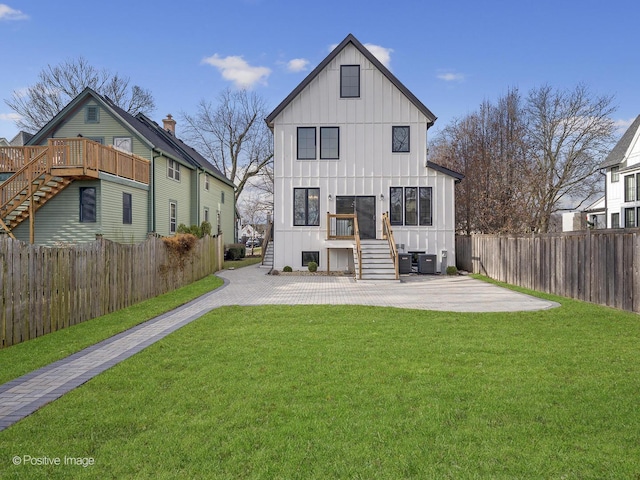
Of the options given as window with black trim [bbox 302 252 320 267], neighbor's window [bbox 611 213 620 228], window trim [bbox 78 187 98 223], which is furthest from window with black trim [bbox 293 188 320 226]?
neighbor's window [bbox 611 213 620 228]

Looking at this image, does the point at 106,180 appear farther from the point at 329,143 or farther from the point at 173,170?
the point at 329,143

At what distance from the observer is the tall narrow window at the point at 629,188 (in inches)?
1117

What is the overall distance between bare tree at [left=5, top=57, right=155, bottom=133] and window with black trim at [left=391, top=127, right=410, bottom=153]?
93.5ft

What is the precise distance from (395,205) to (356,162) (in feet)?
8.85

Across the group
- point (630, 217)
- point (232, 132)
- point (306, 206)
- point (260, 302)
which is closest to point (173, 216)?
point (306, 206)

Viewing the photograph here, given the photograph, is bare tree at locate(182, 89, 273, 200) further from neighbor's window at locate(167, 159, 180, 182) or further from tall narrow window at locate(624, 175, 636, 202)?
tall narrow window at locate(624, 175, 636, 202)

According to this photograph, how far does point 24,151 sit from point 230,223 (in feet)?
62.4

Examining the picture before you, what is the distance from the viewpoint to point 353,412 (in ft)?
13.0

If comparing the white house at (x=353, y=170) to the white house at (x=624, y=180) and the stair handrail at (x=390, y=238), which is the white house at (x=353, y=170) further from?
the white house at (x=624, y=180)

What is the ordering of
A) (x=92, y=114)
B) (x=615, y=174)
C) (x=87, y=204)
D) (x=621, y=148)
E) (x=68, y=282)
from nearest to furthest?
(x=68, y=282) < (x=87, y=204) < (x=92, y=114) < (x=621, y=148) < (x=615, y=174)

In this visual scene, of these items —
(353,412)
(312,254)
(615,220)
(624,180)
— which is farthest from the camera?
(615,220)

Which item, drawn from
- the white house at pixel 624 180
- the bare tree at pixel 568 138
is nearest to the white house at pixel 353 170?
the bare tree at pixel 568 138

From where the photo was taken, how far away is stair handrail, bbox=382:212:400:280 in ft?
53.2

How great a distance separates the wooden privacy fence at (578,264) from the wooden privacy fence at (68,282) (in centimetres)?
1173
